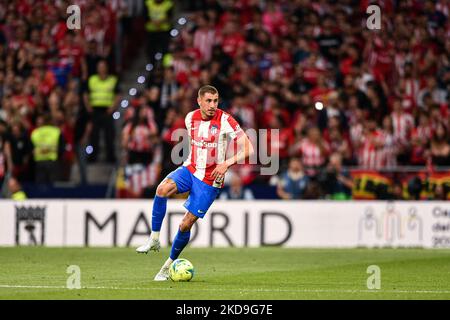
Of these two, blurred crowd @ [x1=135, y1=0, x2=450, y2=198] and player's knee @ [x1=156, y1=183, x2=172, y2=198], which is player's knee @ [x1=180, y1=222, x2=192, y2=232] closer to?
player's knee @ [x1=156, y1=183, x2=172, y2=198]

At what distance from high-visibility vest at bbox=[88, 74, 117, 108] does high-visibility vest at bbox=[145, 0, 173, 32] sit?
7.87 ft

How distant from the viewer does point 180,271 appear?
1347 cm

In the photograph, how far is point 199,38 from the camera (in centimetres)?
2523

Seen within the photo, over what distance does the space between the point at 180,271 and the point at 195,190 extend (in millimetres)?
1022

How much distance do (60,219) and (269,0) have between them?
25.4 feet

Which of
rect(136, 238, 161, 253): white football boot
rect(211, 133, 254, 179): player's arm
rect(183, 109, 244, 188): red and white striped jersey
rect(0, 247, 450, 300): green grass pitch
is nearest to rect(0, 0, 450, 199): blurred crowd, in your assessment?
rect(0, 247, 450, 300): green grass pitch

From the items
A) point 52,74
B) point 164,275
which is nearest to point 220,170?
point 164,275

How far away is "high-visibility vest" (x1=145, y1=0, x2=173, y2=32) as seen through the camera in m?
26.0

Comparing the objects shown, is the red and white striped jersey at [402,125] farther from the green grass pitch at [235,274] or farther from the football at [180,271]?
the football at [180,271]

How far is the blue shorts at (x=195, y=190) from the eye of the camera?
13.6m

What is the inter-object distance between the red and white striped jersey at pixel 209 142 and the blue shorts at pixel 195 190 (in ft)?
0.21
